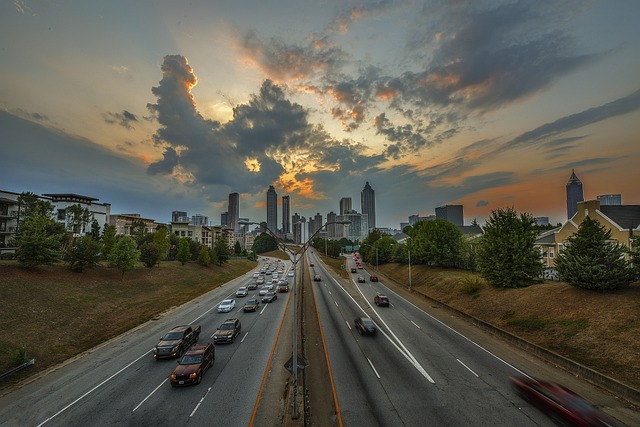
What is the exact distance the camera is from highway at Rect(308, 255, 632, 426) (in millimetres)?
14055

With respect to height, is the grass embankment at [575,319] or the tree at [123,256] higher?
the tree at [123,256]

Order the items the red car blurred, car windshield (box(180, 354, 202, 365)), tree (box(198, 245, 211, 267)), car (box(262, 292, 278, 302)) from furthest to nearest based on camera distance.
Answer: tree (box(198, 245, 211, 267)) < car (box(262, 292, 278, 302)) < car windshield (box(180, 354, 202, 365)) < the red car blurred

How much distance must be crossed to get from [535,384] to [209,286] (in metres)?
56.7

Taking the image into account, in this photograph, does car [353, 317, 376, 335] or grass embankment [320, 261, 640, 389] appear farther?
car [353, 317, 376, 335]

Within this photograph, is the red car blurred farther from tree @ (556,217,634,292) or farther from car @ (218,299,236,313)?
car @ (218,299,236,313)

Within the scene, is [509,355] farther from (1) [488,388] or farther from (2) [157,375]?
(2) [157,375]

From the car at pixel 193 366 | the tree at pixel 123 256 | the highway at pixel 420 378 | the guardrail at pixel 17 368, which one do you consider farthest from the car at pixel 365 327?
the tree at pixel 123 256

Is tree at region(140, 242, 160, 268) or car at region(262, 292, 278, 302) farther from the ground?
tree at region(140, 242, 160, 268)

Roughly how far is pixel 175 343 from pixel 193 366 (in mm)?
5593

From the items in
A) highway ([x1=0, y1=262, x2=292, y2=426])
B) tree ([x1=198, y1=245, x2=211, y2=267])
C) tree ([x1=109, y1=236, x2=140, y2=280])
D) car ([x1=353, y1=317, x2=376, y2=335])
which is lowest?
highway ([x1=0, y1=262, x2=292, y2=426])

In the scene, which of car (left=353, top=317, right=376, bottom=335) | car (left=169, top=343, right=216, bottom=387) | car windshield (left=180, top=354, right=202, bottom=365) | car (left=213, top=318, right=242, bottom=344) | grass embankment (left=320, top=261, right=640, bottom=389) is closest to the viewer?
car (left=169, top=343, right=216, bottom=387)

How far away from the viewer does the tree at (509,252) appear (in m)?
35.9

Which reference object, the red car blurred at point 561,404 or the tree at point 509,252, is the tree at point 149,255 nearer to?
the tree at point 509,252

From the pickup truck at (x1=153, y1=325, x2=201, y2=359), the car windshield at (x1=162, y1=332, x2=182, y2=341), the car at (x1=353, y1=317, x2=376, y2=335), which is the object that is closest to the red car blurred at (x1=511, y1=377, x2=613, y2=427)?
the car at (x1=353, y1=317, x2=376, y2=335)
